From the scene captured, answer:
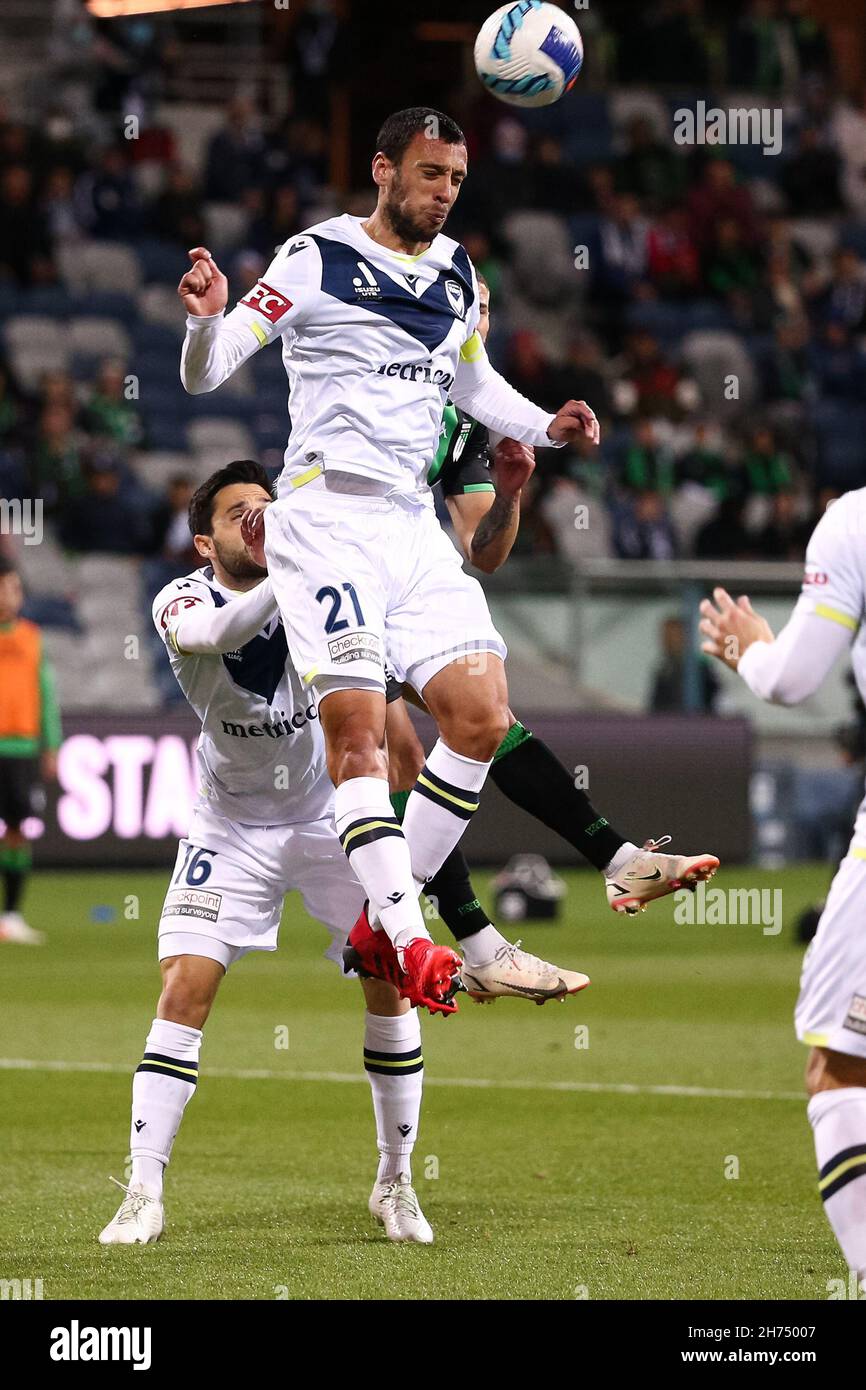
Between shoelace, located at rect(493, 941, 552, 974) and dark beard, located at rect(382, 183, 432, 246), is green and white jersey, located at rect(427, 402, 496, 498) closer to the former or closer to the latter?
dark beard, located at rect(382, 183, 432, 246)

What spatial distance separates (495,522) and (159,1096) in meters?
2.06

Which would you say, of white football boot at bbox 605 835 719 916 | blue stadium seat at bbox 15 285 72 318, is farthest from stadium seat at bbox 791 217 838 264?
white football boot at bbox 605 835 719 916

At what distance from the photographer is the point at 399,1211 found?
636cm

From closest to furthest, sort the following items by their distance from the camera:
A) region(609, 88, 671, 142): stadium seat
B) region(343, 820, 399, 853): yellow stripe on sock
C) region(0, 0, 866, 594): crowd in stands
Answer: region(343, 820, 399, 853): yellow stripe on sock < region(0, 0, 866, 594): crowd in stands < region(609, 88, 671, 142): stadium seat

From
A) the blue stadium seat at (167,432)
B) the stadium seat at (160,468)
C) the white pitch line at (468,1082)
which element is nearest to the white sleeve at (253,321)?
the white pitch line at (468,1082)

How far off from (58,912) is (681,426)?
8328 mm

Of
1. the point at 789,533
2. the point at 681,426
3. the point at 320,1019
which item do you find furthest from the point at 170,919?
the point at 681,426

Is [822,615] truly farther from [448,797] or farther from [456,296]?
[456,296]

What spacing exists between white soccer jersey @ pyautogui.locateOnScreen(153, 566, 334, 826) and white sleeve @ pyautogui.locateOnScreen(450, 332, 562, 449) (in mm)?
904

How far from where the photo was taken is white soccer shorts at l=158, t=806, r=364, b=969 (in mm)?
6441

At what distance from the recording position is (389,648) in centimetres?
620

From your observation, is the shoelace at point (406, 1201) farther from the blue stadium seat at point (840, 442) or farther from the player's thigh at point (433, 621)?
the blue stadium seat at point (840, 442)

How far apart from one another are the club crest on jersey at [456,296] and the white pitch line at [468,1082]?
3.92 m
